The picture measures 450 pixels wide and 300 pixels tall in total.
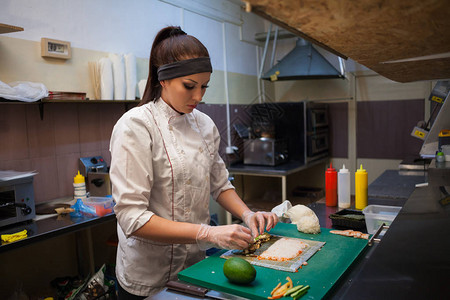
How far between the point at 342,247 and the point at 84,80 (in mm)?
2452

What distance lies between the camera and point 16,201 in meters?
2.26

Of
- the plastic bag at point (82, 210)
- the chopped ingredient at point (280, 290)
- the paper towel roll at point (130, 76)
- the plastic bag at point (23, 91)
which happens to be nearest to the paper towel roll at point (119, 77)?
the paper towel roll at point (130, 76)

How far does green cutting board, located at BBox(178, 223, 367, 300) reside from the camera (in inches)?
42.5

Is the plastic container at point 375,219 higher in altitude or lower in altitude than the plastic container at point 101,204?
higher

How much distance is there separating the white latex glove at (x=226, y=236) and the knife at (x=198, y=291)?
18 centimetres

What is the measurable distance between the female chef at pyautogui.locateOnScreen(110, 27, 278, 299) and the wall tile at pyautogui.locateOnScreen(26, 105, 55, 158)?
5.11 feet

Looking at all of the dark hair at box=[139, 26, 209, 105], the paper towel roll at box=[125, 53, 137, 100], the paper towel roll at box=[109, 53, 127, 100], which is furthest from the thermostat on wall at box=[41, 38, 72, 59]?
the dark hair at box=[139, 26, 209, 105]

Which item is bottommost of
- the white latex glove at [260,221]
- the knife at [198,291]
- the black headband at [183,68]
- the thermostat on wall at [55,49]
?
the knife at [198,291]

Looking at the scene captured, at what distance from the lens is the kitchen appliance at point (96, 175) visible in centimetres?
288

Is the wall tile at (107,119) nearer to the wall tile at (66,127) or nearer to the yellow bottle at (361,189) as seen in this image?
the wall tile at (66,127)

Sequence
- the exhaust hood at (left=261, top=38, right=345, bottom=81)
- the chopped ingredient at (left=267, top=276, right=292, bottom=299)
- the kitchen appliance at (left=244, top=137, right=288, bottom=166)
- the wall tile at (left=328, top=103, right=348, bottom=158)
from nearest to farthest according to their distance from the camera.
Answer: the chopped ingredient at (left=267, top=276, right=292, bottom=299)
the kitchen appliance at (left=244, top=137, right=288, bottom=166)
the exhaust hood at (left=261, top=38, right=345, bottom=81)
the wall tile at (left=328, top=103, right=348, bottom=158)

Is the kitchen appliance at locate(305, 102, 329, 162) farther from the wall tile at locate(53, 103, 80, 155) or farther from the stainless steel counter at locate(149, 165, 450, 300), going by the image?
the stainless steel counter at locate(149, 165, 450, 300)

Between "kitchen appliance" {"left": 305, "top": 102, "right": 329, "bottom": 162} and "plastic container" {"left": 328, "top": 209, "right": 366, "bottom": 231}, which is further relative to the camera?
"kitchen appliance" {"left": 305, "top": 102, "right": 329, "bottom": 162}

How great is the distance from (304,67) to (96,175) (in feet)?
9.29
